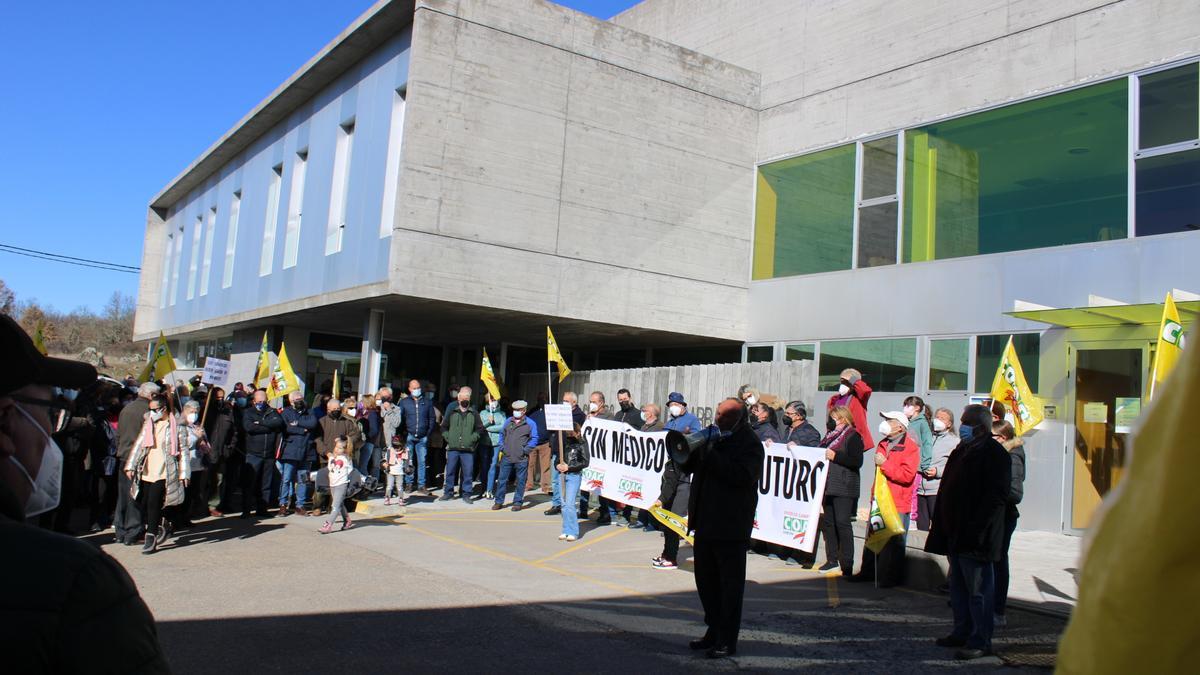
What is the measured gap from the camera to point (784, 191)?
20781 mm

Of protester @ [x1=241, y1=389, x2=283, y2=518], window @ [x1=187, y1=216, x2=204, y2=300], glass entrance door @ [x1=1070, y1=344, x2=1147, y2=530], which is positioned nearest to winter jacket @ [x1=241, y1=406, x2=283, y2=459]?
protester @ [x1=241, y1=389, x2=283, y2=518]

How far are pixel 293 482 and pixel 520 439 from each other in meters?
3.91

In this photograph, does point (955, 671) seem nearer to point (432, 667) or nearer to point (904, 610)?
point (904, 610)

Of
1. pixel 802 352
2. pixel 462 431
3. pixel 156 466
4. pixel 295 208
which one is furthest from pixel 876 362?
pixel 295 208

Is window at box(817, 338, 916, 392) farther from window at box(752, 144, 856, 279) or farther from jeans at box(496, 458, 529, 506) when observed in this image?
→ jeans at box(496, 458, 529, 506)

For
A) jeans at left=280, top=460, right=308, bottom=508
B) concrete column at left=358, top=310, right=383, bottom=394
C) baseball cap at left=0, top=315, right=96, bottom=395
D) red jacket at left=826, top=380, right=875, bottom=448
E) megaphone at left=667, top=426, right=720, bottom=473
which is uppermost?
concrete column at left=358, top=310, right=383, bottom=394

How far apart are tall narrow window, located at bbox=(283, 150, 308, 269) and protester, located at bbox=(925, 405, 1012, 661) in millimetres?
18252

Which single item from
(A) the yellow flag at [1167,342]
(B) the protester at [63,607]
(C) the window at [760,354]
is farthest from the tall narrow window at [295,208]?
(B) the protester at [63,607]

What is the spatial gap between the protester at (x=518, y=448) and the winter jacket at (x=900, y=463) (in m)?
7.23

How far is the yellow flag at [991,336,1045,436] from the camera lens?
12633 millimetres

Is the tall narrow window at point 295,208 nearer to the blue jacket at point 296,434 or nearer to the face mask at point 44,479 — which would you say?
the blue jacket at point 296,434

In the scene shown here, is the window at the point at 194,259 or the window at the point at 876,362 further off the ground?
the window at the point at 194,259

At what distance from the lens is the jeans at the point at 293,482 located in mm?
15031

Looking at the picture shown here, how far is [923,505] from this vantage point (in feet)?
38.2
